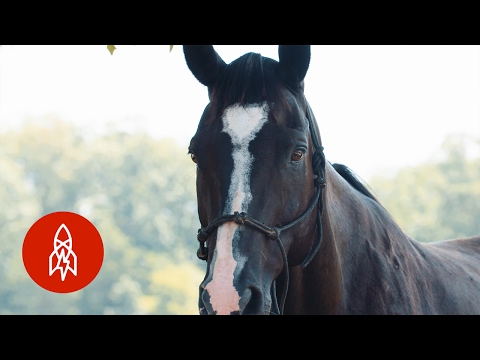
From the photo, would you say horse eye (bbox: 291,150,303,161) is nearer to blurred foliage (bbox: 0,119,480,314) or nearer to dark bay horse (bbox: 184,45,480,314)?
dark bay horse (bbox: 184,45,480,314)

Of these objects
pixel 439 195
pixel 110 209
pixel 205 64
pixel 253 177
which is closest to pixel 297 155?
pixel 253 177

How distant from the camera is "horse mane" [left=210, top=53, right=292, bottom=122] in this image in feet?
10.1

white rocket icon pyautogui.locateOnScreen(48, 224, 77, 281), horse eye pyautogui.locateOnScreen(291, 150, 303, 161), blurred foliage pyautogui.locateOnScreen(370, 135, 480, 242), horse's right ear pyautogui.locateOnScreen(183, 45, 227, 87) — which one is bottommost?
horse eye pyautogui.locateOnScreen(291, 150, 303, 161)

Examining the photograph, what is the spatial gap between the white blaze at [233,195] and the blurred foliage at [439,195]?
138ft

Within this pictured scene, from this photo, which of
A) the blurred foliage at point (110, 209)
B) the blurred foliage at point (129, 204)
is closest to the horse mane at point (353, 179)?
the blurred foliage at point (129, 204)

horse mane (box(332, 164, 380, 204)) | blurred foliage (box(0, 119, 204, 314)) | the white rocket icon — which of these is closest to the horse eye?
horse mane (box(332, 164, 380, 204))

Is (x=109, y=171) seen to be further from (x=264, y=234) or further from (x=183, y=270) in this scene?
(x=264, y=234)

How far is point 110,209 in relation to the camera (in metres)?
64.8

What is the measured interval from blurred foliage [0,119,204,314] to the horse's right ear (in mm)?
44718

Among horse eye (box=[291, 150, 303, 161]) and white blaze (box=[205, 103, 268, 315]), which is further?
horse eye (box=[291, 150, 303, 161])

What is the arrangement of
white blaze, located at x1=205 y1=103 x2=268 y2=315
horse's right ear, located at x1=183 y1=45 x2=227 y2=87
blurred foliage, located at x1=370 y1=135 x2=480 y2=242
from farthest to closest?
blurred foliage, located at x1=370 y1=135 x2=480 y2=242 < horse's right ear, located at x1=183 y1=45 x2=227 y2=87 < white blaze, located at x1=205 y1=103 x2=268 y2=315

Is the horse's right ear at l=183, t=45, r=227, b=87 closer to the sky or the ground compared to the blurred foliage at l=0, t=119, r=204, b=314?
closer to the ground

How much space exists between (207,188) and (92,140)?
73102 millimetres

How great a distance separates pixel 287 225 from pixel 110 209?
63.2m
